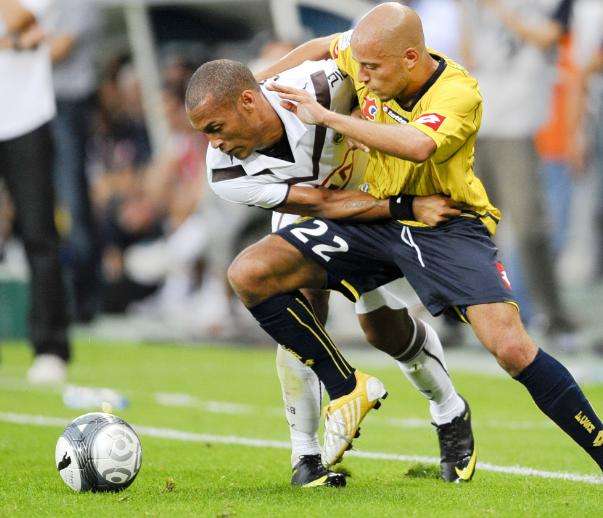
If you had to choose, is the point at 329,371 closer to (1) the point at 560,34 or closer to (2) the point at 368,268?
(2) the point at 368,268

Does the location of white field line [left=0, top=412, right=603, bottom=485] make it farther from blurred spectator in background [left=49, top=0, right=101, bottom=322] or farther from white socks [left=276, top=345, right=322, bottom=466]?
blurred spectator in background [left=49, top=0, right=101, bottom=322]

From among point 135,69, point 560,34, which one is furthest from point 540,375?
point 135,69

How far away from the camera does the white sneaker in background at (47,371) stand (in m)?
10.2

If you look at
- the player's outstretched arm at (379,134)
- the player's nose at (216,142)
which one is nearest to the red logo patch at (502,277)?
the player's outstretched arm at (379,134)

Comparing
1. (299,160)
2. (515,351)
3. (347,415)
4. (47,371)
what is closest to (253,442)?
(347,415)

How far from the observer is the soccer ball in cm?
551

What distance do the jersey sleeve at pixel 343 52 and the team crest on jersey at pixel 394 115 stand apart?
1.16 ft

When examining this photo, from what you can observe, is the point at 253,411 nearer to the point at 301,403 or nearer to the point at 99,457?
the point at 301,403

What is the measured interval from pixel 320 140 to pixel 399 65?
2.27 feet

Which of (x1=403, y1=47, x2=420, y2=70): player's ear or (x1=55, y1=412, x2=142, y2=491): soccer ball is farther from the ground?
(x1=403, y1=47, x2=420, y2=70): player's ear

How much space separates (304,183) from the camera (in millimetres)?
6082

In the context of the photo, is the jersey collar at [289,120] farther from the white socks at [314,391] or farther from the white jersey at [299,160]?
the white socks at [314,391]

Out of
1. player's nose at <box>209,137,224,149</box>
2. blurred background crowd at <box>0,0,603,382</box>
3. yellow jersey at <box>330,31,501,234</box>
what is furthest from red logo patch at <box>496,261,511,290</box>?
blurred background crowd at <box>0,0,603,382</box>

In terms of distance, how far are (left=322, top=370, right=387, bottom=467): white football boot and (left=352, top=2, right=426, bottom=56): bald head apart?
1.44 meters
